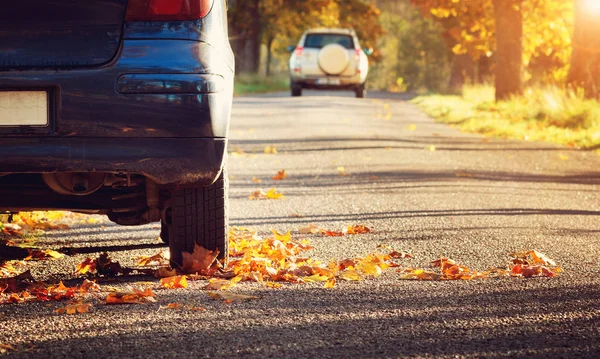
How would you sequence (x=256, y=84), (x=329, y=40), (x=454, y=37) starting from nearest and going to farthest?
(x=329, y=40) < (x=454, y=37) < (x=256, y=84)

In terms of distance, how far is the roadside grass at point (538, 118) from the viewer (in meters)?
15.8

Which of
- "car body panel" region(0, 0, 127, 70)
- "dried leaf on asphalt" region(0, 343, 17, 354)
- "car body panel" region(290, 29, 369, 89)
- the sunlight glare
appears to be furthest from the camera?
"car body panel" region(290, 29, 369, 89)

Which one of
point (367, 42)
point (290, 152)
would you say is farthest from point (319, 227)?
point (367, 42)

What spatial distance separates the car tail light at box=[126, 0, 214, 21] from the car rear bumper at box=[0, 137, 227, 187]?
1.63 feet

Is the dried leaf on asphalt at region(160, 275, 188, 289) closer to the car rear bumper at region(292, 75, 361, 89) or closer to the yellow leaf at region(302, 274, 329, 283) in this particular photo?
the yellow leaf at region(302, 274, 329, 283)

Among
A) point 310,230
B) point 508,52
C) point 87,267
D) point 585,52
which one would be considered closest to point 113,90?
point 87,267

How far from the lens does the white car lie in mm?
27641

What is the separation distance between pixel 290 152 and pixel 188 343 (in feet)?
31.8

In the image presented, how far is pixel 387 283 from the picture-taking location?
4859 millimetres

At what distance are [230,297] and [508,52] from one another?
21.3 m

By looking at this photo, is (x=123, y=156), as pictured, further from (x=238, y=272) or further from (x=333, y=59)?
(x=333, y=59)

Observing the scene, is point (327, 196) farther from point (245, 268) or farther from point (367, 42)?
point (367, 42)

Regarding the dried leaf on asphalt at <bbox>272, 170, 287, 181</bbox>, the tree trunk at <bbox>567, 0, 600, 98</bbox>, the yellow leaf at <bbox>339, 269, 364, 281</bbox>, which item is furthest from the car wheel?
the yellow leaf at <bbox>339, 269, 364, 281</bbox>

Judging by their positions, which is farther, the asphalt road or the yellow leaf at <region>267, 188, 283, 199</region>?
the yellow leaf at <region>267, 188, 283, 199</region>
